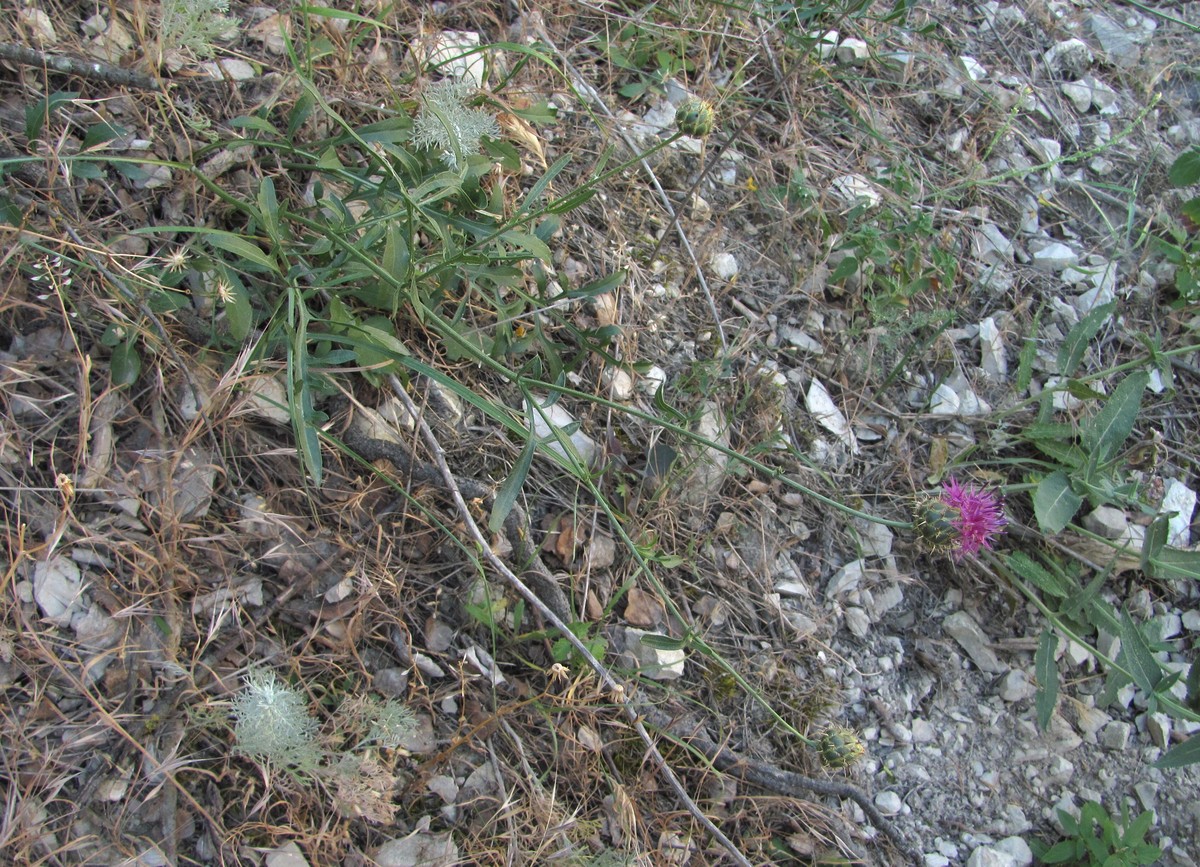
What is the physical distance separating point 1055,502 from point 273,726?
6.02 ft

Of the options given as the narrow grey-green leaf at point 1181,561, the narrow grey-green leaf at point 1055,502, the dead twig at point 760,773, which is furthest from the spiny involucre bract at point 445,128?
the narrow grey-green leaf at point 1181,561

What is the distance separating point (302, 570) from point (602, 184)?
1.26 m

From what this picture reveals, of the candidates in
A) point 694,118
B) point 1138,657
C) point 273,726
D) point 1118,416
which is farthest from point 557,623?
point 1118,416

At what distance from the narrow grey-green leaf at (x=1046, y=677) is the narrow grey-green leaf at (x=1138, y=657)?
0.16 metres

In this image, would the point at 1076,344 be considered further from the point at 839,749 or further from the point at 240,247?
the point at 240,247

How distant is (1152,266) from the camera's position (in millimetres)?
2736

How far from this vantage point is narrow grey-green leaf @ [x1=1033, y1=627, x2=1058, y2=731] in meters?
2.05

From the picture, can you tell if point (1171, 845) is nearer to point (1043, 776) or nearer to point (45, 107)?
point (1043, 776)

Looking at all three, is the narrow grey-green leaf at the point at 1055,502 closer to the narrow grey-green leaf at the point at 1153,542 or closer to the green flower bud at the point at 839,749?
the narrow grey-green leaf at the point at 1153,542

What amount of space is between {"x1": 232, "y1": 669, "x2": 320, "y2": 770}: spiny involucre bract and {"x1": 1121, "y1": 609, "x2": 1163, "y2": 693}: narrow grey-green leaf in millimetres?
1834

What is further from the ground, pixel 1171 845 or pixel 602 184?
pixel 602 184

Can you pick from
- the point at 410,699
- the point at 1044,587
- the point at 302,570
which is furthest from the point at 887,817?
the point at 302,570

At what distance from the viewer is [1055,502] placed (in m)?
2.13

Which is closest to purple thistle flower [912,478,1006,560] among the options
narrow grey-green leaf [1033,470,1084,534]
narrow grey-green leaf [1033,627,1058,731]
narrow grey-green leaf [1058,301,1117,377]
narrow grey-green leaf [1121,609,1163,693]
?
narrow grey-green leaf [1033,470,1084,534]
